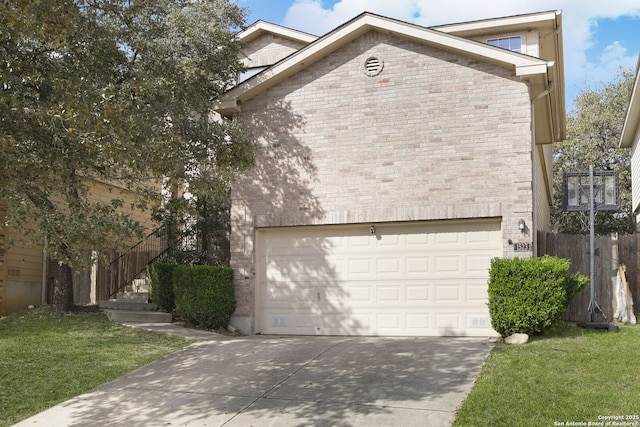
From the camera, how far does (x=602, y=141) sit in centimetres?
2905

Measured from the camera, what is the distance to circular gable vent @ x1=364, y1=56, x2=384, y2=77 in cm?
1227

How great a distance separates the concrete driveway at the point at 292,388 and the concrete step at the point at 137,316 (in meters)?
2.91

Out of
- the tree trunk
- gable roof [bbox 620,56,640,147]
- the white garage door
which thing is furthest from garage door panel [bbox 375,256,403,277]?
gable roof [bbox 620,56,640,147]

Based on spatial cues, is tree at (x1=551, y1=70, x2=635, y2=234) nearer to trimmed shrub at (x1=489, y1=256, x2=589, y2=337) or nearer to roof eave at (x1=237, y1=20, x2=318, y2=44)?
roof eave at (x1=237, y1=20, x2=318, y2=44)

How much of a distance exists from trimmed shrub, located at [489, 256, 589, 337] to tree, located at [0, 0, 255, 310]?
5.30 metres

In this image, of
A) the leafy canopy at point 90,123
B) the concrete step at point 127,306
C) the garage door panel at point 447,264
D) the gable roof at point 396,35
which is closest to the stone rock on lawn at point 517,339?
the garage door panel at point 447,264

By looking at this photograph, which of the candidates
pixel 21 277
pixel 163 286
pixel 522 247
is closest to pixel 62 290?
pixel 163 286

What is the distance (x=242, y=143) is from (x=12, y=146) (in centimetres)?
539

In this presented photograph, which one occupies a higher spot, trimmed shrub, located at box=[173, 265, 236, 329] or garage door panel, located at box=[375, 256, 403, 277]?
garage door panel, located at box=[375, 256, 403, 277]

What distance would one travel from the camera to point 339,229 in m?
12.3

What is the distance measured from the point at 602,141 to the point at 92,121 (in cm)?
2754

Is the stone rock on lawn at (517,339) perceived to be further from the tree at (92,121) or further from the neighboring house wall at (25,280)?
the neighboring house wall at (25,280)

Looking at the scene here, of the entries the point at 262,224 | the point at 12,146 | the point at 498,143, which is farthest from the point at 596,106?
the point at 12,146

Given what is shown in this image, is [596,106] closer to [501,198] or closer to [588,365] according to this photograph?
[501,198]
